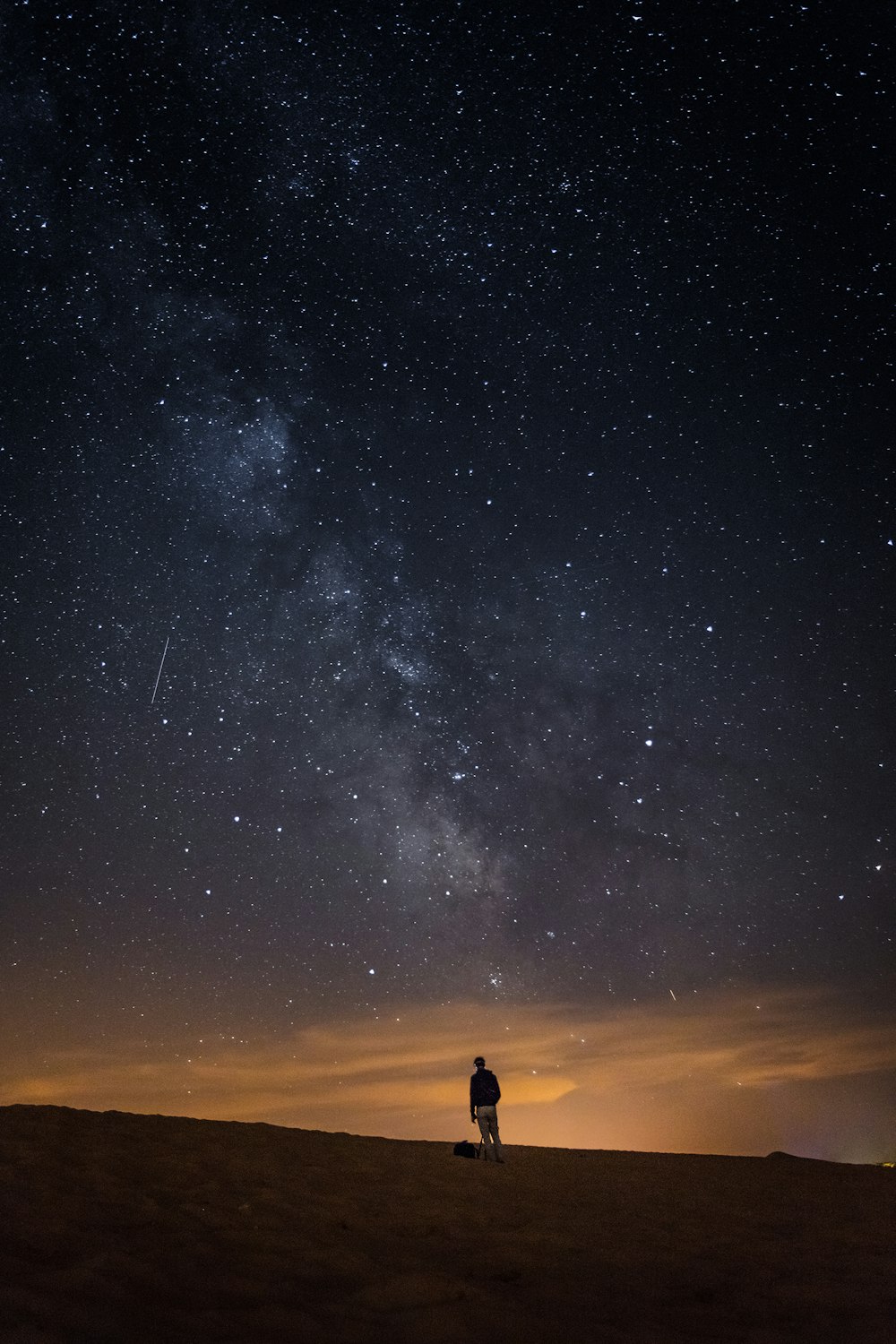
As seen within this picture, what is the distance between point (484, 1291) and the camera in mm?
4559

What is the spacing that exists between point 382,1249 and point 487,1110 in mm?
6526

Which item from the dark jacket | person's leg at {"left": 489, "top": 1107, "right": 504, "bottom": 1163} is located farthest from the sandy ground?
the dark jacket

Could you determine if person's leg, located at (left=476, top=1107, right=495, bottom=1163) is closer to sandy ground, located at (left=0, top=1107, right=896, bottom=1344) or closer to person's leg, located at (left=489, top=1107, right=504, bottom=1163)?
person's leg, located at (left=489, top=1107, right=504, bottom=1163)

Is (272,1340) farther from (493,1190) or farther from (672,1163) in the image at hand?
(672,1163)

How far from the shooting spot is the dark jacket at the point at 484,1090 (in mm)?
11578

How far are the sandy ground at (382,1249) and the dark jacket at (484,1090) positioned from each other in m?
1.45

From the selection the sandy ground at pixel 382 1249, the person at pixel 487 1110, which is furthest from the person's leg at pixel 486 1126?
the sandy ground at pixel 382 1249

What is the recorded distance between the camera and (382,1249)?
5.51 metres

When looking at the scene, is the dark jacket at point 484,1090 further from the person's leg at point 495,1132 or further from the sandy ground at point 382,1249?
the sandy ground at point 382,1249

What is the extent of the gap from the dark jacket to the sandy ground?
1.45 meters

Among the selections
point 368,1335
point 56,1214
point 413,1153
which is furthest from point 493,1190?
point 368,1335

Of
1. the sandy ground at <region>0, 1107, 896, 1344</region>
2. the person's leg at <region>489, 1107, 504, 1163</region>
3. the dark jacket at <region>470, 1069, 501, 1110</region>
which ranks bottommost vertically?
the sandy ground at <region>0, 1107, 896, 1344</region>

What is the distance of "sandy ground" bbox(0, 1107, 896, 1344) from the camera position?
391 cm

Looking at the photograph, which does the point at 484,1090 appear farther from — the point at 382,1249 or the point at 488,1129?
the point at 382,1249
